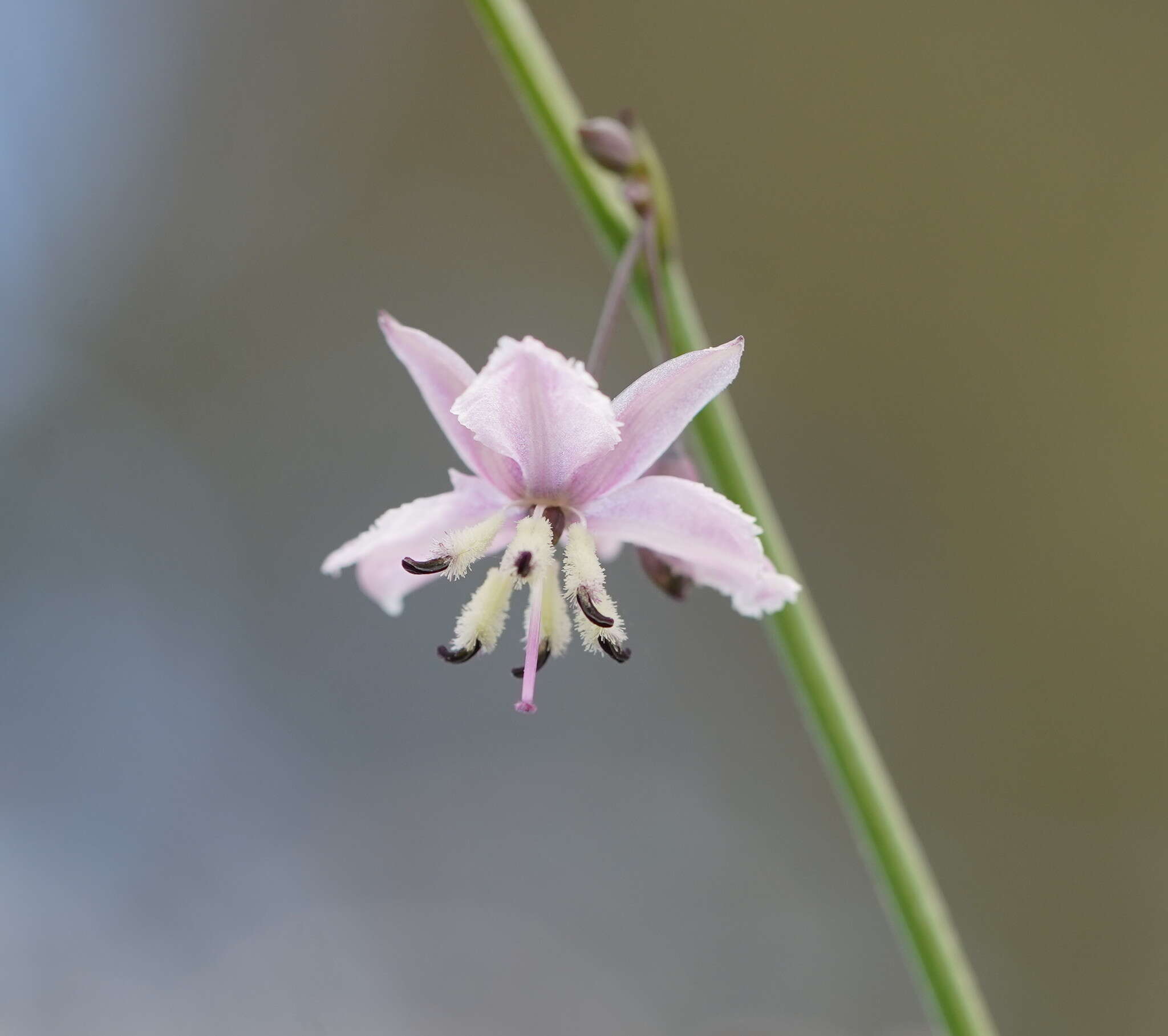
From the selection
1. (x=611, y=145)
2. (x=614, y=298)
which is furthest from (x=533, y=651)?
(x=611, y=145)

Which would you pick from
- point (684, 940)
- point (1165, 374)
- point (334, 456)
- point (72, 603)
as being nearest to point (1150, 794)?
point (1165, 374)

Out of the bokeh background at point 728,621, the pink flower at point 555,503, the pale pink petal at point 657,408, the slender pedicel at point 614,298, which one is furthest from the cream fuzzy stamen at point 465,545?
the bokeh background at point 728,621

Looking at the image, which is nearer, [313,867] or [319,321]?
[313,867]

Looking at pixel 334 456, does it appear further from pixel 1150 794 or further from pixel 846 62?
pixel 1150 794

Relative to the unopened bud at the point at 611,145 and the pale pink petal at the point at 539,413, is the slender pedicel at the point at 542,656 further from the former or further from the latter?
the unopened bud at the point at 611,145

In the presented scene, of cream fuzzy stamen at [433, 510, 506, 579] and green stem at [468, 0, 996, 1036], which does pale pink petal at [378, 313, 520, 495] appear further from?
green stem at [468, 0, 996, 1036]

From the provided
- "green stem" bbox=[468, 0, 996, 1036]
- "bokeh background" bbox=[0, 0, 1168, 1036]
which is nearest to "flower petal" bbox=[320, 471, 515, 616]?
"green stem" bbox=[468, 0, 996, 1036]
